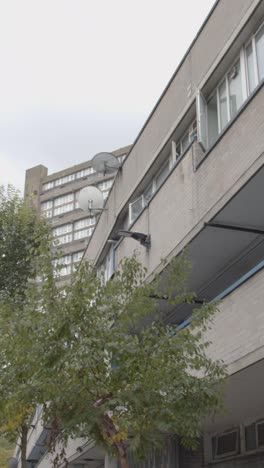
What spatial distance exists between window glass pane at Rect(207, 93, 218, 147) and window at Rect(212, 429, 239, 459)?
500cm

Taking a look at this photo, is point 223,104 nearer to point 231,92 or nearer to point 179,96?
point 231,92

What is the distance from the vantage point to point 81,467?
65.6ft

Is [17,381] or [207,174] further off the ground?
[207,174]

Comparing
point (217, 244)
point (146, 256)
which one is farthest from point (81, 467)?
point (217, 244)

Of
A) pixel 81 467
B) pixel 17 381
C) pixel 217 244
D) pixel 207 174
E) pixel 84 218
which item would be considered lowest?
pixel 81 467

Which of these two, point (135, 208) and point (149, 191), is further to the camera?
point (135, 208)

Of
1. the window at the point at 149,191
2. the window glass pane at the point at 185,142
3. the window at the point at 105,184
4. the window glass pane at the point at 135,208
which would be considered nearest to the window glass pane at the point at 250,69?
the window glass pane at the point at 185,142

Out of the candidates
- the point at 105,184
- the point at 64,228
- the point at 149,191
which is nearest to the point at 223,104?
the point at 149,191

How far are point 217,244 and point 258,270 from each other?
9.12 feet

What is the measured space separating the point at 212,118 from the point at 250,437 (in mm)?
5339

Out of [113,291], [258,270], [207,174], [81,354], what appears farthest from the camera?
[207,174]

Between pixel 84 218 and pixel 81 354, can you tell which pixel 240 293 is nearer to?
pixel 81 354

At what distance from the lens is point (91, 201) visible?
58.8ft

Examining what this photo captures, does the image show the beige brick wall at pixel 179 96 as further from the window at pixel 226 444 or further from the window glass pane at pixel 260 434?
the window at pixel 226 444
